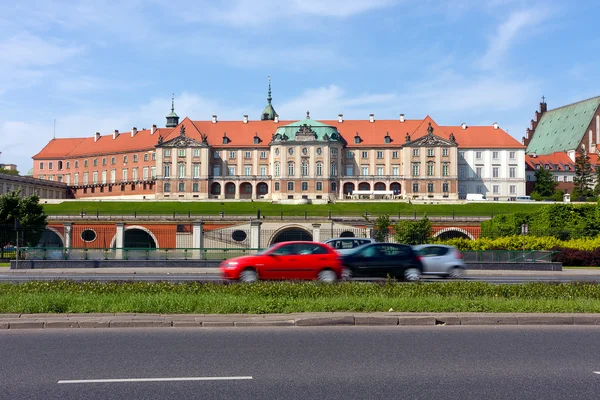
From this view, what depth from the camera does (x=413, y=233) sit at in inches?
1617

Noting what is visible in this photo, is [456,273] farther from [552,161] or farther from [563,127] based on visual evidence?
[563,127]

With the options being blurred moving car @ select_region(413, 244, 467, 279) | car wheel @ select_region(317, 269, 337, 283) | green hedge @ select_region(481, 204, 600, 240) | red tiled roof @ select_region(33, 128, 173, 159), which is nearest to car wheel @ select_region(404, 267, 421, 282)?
car wheel @ select_region(317, 269, 337, 283)

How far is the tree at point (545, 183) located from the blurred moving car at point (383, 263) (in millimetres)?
99048

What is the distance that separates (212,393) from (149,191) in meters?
111

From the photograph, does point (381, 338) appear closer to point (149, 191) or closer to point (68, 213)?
point (68, 213)

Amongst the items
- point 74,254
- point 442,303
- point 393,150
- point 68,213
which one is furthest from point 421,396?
point 393,150

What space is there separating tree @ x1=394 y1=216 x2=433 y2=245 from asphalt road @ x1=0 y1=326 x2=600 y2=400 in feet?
93.9

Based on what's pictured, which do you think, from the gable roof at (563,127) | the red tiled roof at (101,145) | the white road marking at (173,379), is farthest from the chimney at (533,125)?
the white road marking at (173,379)

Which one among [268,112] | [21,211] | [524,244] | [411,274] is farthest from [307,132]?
[411,274]

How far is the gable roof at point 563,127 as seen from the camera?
126000 mm

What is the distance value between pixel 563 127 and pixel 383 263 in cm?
12709

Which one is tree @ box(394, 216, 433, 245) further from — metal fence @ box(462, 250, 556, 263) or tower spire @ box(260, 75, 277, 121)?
tower spire @ box(260, 75, 277, 121)

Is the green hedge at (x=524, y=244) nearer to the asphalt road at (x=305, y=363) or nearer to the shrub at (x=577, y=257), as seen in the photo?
the shrub at (x=577, y=257)

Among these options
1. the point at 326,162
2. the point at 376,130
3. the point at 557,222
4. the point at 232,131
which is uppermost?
the point at 376,130
